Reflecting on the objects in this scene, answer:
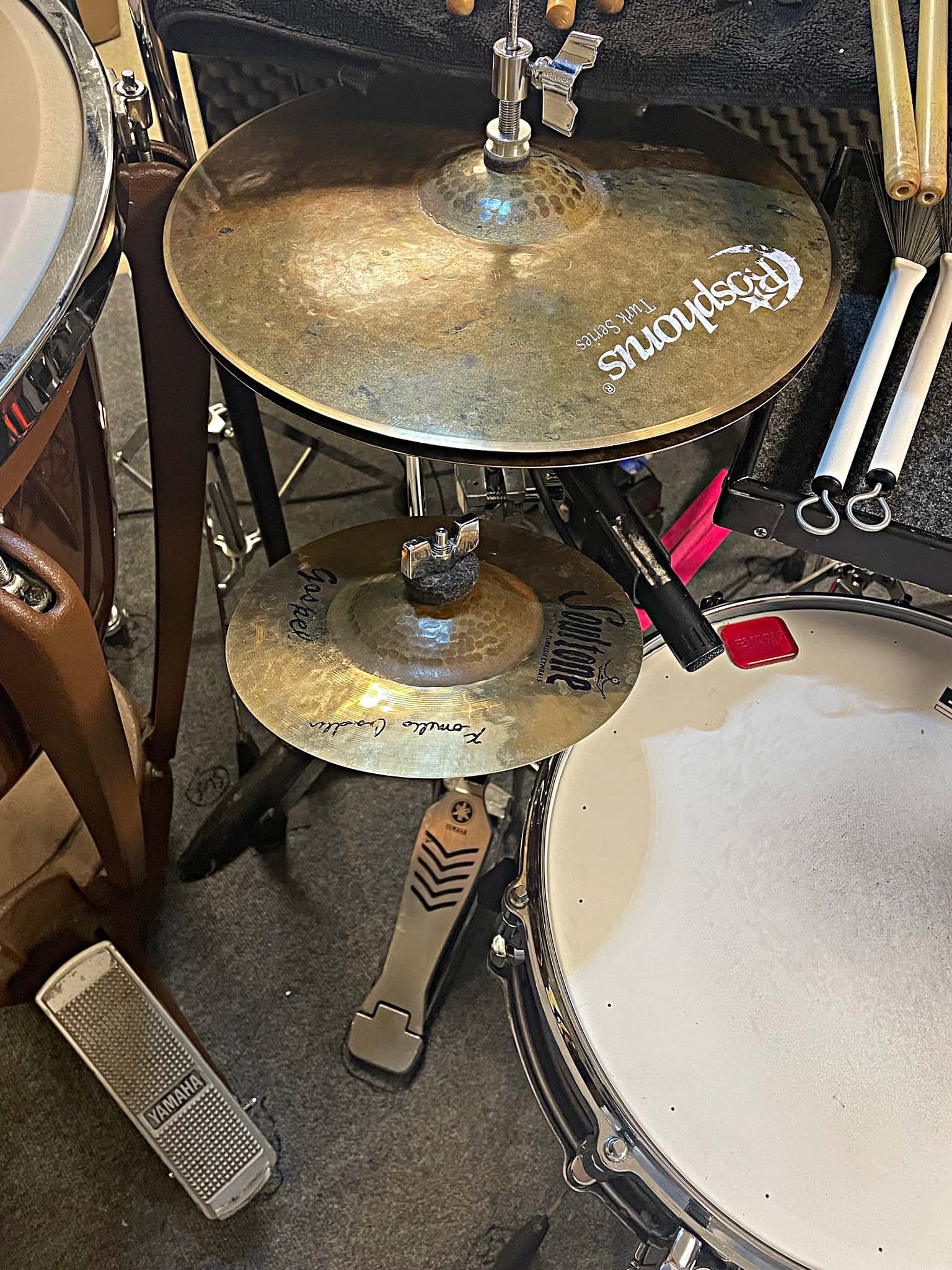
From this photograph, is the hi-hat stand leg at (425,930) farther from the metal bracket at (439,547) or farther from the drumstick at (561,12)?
the drumstick at (561,12)

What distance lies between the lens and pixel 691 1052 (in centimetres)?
65

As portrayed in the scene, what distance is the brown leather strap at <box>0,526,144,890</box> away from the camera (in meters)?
0.58

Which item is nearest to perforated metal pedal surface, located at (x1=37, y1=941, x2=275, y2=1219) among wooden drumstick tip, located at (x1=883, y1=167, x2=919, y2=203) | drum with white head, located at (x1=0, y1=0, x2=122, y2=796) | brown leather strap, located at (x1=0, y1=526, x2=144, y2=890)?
brown leather strap, located at (x1=0, y1=526, x2=144, y2=890)

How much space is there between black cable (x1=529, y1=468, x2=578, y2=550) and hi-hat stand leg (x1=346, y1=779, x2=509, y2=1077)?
294mm

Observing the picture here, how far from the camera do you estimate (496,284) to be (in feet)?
2.23

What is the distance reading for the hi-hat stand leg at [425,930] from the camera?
1042mm

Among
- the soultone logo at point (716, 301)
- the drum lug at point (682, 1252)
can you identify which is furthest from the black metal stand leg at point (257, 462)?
the drum lug at point (682, 1252)

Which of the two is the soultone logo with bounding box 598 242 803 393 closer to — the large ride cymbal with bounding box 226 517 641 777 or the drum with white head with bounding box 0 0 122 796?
the large ride cymbal with bounding box 226 517 641 777

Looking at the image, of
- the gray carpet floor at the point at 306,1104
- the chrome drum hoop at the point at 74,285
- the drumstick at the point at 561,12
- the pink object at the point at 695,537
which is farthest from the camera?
the pink object at the point at 695,537

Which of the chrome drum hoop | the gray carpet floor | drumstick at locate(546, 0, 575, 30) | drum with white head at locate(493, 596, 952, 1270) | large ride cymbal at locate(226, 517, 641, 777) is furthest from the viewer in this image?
the gray carpet floor

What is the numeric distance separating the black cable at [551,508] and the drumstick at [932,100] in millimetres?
405

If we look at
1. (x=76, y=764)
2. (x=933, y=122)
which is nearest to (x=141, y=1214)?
(x=76, y=764)

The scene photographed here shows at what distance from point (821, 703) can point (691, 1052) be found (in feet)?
0.97
